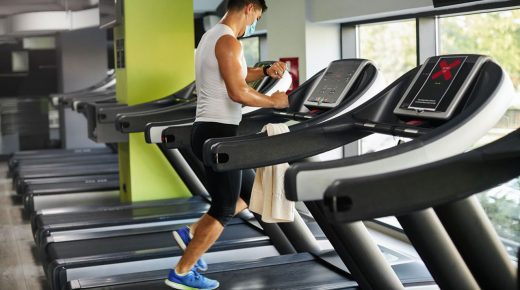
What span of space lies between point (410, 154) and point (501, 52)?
2.38 m

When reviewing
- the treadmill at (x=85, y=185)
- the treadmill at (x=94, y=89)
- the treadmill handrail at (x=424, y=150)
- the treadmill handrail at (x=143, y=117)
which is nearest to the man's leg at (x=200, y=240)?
the treadmill handrail at (x=424, y=150)

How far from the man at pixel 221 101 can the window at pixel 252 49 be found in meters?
4.40

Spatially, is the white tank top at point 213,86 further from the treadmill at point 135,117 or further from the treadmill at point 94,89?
the treadmill at point 94,89

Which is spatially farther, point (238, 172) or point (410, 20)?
point (410, 20)

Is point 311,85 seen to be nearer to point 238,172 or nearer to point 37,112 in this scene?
point 238,172

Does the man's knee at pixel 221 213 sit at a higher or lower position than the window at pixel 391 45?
lower

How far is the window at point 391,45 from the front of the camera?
5.53m

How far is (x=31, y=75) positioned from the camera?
10508 mm

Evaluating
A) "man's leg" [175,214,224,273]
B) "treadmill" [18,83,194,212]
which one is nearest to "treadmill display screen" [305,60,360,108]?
"man's leg" [175,214,224,273]

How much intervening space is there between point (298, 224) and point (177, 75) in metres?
2.21

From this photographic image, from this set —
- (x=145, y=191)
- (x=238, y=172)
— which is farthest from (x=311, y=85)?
(x=145, y=191)

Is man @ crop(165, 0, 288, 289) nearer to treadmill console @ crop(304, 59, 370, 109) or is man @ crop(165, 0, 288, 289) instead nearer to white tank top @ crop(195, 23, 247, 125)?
white tank top @ crop(195, 23, 247, 125)

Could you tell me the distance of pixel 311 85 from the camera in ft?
13.6

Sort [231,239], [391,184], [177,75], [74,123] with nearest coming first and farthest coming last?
[391,184] → [231,239] → [177,75] → [74,123]
